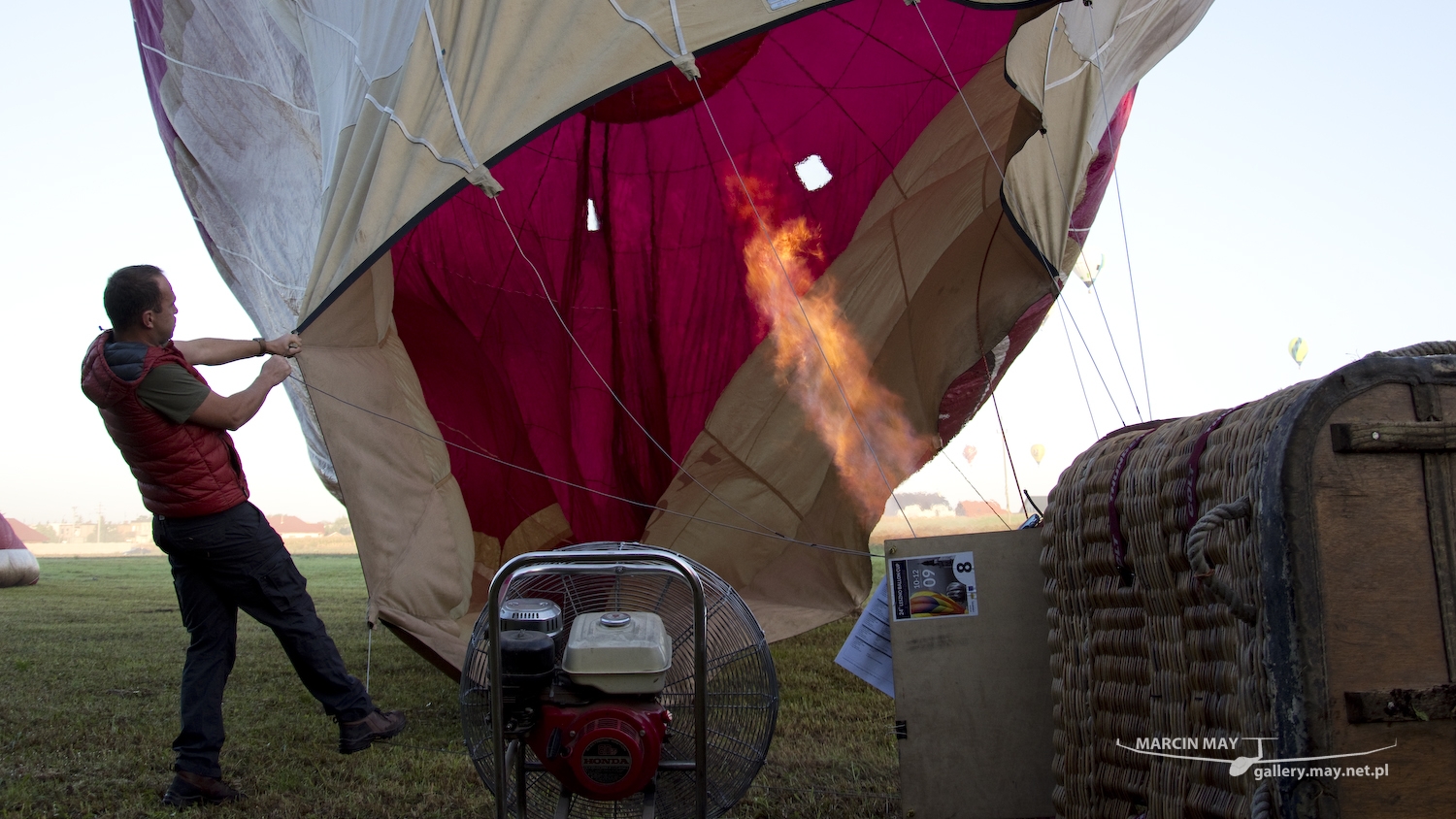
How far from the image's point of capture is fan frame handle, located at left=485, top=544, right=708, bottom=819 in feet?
4.95

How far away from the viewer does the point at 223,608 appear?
2.43 metres

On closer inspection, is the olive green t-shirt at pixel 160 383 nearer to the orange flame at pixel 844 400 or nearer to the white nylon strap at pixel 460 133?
the white nylon strap at pixel 460 133

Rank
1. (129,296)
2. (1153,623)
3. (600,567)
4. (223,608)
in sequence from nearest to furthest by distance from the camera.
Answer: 1. (1153,623)
2. (600,567)
3. (129,296)
4. (223,608)

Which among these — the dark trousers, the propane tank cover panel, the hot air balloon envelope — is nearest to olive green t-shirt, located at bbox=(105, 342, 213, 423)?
the dark trousers

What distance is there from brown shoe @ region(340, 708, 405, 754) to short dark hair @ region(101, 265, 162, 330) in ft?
3.70

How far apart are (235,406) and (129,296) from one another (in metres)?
0.34

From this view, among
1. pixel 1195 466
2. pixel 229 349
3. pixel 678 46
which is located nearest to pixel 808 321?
pixel 678 46

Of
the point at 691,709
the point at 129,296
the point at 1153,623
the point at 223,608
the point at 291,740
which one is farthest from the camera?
the point at 291,740

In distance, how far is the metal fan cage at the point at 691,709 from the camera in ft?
5.41

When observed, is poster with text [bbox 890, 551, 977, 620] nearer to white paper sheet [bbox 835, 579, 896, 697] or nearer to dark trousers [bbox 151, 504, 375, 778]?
white paper sheet [bbox 835, 579, 896, 697]

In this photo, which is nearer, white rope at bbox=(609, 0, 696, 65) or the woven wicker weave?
the woven wicker weave

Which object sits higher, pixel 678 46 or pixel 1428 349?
pixel 678 46

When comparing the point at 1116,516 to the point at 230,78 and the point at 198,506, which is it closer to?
the point at 198,506

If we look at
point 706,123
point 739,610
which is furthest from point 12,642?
point 739,610
